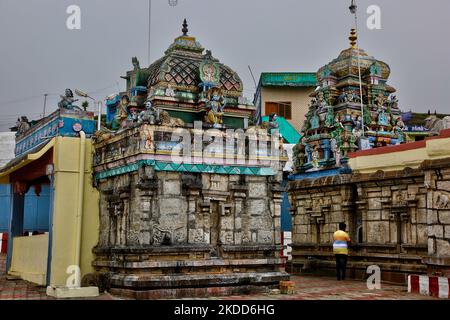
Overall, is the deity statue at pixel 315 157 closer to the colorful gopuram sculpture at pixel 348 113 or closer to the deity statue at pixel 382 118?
the colorful gopuram sculpture at pixel 348 113

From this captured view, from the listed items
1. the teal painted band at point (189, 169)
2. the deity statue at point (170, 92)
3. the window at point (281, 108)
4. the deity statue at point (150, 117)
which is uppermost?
the window at point (281, 108)

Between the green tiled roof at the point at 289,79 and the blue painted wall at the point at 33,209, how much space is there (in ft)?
66.3

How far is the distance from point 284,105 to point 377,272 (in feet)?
92.8

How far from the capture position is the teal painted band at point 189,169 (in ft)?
38.3

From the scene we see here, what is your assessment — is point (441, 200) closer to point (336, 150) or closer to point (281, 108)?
point (336, 150)

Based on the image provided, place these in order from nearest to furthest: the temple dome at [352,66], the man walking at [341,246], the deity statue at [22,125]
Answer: the man walking at [341,246] < the deity statue at [22,125] < the temple dome at [352,66]

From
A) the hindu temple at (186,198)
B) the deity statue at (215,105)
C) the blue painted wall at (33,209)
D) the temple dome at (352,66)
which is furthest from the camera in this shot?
the temple dome at (352,66)

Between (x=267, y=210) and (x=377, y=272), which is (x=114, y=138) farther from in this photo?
(x=377, y=272)

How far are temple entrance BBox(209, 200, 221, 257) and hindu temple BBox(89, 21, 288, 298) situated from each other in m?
0.02

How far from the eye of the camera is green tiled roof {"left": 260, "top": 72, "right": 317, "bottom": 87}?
4178cm

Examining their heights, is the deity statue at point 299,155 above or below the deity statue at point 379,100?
below

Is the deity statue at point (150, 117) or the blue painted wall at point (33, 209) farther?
the blue painted wall at point (33, 209)

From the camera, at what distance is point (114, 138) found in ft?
41.4

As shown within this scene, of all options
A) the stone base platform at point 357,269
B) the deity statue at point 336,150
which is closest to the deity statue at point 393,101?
the deity statue at point 336,150
